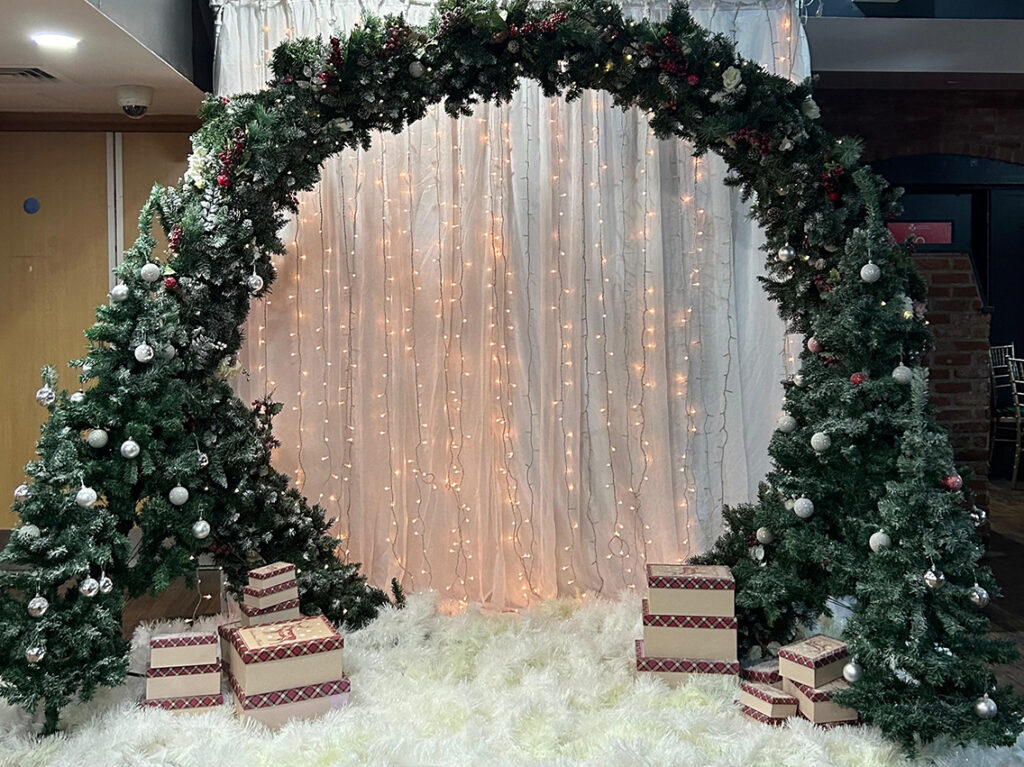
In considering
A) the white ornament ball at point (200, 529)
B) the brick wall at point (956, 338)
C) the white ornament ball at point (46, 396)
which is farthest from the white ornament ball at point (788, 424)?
the white ornament ball at point (46, 396)

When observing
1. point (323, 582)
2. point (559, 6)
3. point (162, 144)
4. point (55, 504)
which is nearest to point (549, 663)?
point (323, 582)

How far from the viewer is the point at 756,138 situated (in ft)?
10.2

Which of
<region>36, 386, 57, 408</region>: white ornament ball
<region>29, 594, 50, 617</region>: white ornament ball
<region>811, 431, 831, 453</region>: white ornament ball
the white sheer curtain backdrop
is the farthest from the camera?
the white sheer curtain backdrop

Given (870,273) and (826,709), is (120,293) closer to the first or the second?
(870,273)

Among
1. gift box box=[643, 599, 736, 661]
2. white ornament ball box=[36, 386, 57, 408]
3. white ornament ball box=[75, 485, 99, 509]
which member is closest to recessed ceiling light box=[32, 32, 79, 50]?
white ornament ball box=[36, 386, 57, 408]

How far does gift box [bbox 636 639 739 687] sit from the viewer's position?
9.71 feet

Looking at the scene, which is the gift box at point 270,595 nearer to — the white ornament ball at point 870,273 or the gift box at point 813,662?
the gift box at point 813,662

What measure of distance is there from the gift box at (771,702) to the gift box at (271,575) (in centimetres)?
150

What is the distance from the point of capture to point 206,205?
3.04m

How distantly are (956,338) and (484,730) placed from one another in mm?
3406

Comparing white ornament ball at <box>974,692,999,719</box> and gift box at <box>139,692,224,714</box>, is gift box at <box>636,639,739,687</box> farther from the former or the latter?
gift box at <box>139,692,224,714</box>

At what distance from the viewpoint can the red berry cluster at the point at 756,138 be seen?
3.09 m

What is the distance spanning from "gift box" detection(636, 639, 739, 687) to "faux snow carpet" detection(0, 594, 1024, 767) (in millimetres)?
44

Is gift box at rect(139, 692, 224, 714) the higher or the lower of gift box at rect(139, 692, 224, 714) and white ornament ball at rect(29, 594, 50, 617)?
the lower
